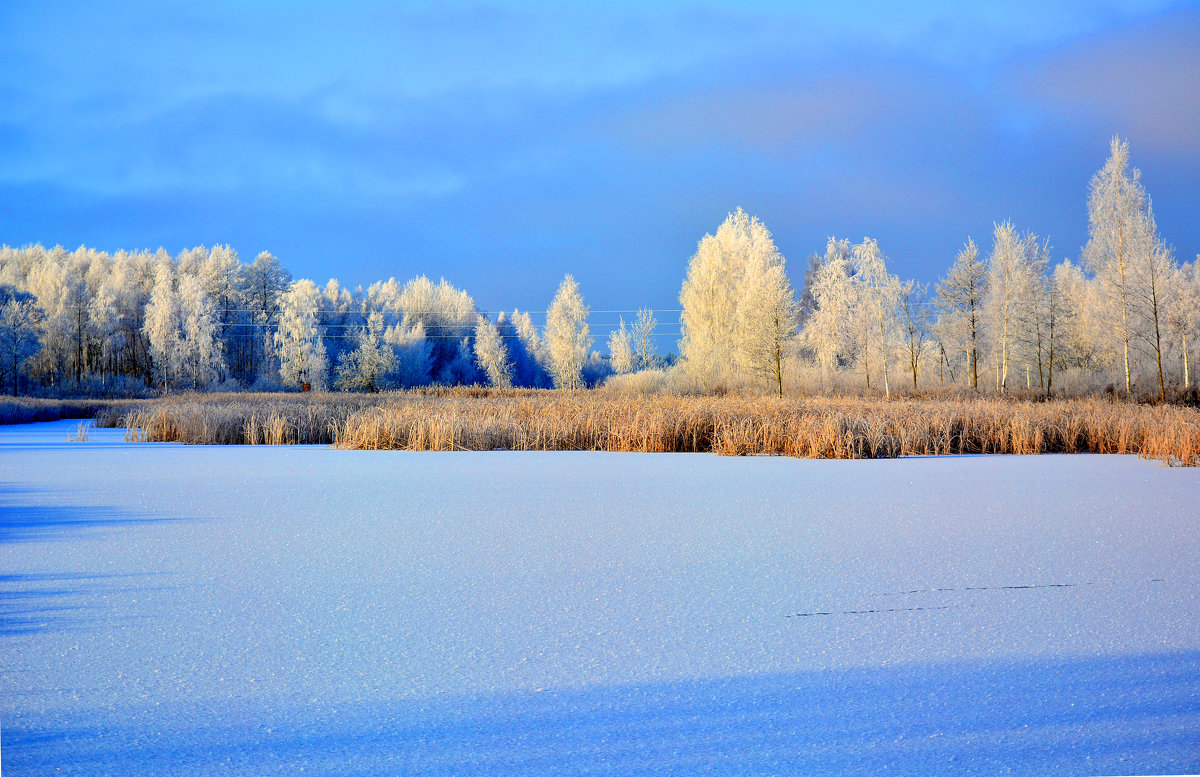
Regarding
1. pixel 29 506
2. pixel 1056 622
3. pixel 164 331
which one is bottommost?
pixel 1056 622

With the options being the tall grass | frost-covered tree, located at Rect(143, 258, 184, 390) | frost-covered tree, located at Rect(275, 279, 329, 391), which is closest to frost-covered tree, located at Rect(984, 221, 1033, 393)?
the tall grass

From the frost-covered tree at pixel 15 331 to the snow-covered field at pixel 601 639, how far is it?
34.5 meters

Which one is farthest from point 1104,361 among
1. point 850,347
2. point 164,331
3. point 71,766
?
point 164,331

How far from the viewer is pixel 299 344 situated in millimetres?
39406

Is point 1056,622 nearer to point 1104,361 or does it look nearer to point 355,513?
point 355,513

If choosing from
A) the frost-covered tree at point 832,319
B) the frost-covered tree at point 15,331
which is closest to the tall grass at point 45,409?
the frost-covered tree at point 15,331

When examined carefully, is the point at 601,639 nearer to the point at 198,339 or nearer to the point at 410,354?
the point at 198,339

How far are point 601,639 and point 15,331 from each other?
3937 centimetres

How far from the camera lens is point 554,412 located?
1141cm

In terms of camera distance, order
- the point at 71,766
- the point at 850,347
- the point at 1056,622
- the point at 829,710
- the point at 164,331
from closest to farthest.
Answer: the point at 71,766
the point at 829,710
the point at 1056,622
the point at 850,347
the point at 164,331

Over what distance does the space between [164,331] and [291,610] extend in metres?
40.6

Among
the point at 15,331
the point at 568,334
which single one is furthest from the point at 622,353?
the point at 15,331

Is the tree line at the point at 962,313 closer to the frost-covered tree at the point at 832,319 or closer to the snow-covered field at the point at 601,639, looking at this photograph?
the frost-covered tree at the point at 832,319

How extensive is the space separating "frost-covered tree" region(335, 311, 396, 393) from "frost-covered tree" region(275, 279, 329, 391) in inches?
77.9
